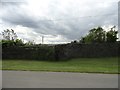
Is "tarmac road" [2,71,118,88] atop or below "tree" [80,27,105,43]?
below

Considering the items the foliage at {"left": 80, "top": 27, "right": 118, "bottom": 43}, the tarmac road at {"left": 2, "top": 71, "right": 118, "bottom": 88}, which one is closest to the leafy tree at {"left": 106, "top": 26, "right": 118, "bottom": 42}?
the foliage at {"left": 80, "top": 27, "right": 118, "bottom": 43}

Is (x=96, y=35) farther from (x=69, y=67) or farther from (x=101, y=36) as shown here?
(x=69, y=67)

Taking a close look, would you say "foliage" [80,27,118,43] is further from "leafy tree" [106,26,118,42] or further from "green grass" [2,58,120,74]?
"green grass" [2,58,120,74]

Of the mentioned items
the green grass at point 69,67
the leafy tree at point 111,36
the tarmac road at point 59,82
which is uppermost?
the leafy tree at point 111,36

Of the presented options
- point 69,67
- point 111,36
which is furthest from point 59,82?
point 111,36

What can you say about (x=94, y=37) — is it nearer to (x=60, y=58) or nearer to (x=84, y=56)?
(x=84, y=56)

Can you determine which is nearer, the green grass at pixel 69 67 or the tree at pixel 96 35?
the green grass at pixel 69 67

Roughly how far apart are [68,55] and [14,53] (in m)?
7.66

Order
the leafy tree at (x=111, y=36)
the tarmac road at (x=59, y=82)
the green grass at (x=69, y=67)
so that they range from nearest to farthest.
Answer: the tarmac road at (x=59, y=82) → the green grass at (x=69, y=67) → the leafy tree at (x=111, y=36)

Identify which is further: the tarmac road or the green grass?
the green grass

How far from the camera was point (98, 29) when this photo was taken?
147ft

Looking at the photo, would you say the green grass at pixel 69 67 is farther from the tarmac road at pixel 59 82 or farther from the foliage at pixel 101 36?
the foliage at pixel 101 36

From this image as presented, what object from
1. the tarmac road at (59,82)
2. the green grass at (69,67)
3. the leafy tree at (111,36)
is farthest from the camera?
the leafy tree at (111,36)

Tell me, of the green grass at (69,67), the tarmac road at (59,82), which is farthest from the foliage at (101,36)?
the tarmac road at (59,82)
